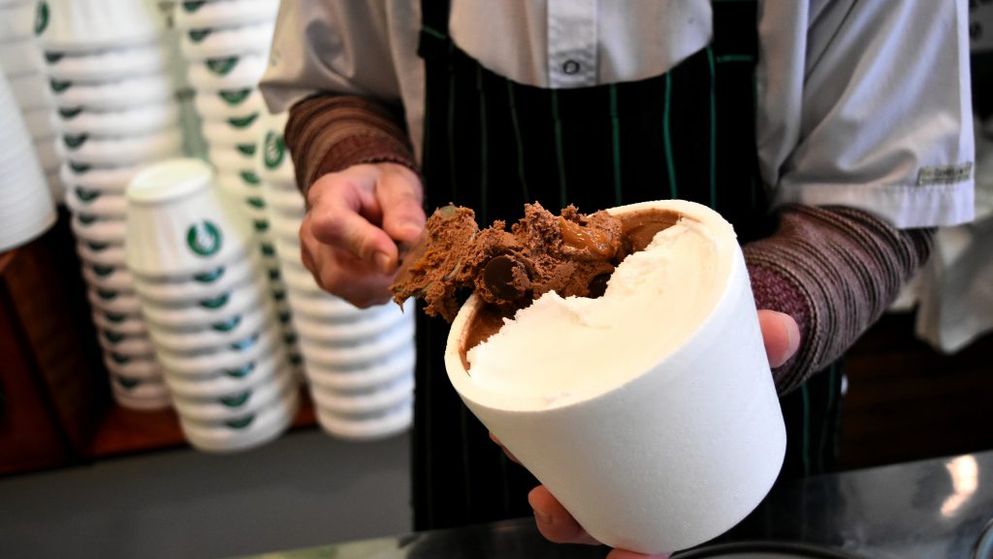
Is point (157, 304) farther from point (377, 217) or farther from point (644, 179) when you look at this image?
point (644, 179)

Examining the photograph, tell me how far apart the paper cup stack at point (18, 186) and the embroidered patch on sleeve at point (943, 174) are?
56.6 inches

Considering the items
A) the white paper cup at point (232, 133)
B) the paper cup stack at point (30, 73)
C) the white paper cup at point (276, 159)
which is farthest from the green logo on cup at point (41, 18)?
the white paper cup at point (276, 159)

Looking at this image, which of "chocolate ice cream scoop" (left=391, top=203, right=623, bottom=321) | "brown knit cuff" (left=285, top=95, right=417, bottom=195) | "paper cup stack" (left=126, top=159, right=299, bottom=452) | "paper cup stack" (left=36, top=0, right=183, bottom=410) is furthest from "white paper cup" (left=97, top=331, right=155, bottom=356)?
"chocolate ice cream scoop" (left=391, top=203, right=623, bottom=321)

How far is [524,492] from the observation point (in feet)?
3.38

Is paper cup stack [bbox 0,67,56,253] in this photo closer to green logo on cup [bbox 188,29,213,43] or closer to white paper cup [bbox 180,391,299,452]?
green logo on cup [bbox 188,29,213,43]

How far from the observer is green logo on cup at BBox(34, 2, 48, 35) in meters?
1.51

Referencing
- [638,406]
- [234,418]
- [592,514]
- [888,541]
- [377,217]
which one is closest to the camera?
[638,406]

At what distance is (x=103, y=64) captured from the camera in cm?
153

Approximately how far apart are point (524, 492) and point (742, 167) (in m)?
0.46

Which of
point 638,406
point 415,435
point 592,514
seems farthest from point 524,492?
point 638,406

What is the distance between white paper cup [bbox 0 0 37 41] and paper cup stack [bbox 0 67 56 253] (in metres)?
0.15

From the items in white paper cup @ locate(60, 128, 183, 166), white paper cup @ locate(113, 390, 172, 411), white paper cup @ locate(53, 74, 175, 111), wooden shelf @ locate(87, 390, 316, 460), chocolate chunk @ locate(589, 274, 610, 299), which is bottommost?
wooden shelf @ locate(87, 390, 316, 460)

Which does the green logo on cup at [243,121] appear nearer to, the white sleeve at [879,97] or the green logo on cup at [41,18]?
the green logo on cup at [41,18]

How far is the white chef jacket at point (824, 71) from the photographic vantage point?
0.77 m
